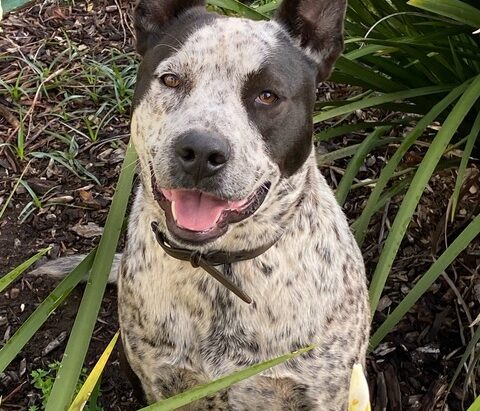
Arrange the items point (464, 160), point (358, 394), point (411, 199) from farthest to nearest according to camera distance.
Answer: point (464, 160) → point (411, 199) → point (358, 394)

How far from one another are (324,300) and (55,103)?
7.59 feet

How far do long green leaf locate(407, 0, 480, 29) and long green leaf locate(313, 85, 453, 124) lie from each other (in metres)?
0.43

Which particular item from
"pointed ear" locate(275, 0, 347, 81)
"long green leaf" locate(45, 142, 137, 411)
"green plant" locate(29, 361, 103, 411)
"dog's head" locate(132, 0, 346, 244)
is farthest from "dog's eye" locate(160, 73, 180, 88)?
"green plant" locate(29, 361, 103, 411)

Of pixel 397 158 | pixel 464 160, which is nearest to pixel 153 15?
pixel 397 158

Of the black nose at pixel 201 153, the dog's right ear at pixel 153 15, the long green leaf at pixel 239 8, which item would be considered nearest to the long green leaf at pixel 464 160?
the long green leaf at pixel 239 8

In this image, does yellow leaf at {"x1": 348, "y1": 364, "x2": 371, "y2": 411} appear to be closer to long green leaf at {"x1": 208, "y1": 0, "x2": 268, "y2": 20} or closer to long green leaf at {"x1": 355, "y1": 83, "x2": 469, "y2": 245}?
long green leaf at {"x1": 208, "y1": 0, "x2": 268, "y2": 20}

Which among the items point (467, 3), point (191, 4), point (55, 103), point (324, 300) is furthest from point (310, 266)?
point (55, 103)

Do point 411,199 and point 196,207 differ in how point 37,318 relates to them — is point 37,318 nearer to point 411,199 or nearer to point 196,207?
point 196,207

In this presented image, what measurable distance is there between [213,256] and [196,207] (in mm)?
277

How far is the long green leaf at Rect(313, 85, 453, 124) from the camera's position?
3.45m

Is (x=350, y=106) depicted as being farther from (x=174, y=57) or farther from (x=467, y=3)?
(x=174, y=57)

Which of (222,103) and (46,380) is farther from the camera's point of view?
(46,380)

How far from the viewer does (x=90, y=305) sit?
285cm

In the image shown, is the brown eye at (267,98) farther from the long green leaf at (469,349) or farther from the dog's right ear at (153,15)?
the long green leaf at (469,349)
